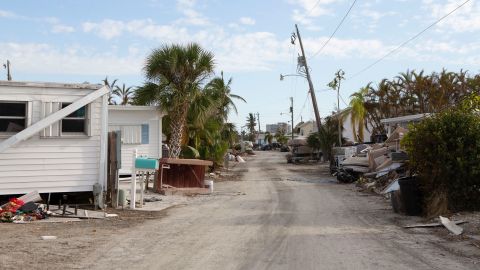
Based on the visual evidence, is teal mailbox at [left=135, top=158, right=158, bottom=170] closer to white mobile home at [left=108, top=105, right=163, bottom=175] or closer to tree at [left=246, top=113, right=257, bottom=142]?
white mobile home at [left=108, top=105, right=163, bottom=175]

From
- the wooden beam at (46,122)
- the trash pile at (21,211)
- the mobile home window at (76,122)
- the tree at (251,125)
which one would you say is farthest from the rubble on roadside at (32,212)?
the tree at (251,125)

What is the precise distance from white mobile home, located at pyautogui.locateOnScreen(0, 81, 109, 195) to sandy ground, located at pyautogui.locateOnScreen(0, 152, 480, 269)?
6.00ft

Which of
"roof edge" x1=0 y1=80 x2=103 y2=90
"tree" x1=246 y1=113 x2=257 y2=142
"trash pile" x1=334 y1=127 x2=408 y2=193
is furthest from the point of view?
"tree" x1=246 y1=113 x2=257 y2=142

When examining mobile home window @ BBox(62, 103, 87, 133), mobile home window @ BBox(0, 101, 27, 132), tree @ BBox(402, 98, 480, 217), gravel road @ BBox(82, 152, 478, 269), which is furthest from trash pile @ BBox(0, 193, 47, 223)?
tree @ BBox(402, 98, 480, 217)

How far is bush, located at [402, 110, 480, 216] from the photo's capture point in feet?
38.7

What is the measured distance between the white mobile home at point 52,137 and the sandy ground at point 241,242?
1829 millimetres

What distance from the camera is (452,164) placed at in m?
11.9

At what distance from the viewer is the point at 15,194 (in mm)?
12539

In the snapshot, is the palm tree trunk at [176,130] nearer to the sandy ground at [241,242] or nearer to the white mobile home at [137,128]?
the white mobile home at [137,128]

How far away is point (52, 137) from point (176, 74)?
27.8 ft

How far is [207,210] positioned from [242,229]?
3.47 meters

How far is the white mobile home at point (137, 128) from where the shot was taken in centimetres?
2239

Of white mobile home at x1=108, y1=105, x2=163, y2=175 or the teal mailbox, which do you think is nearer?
the teal mailbox

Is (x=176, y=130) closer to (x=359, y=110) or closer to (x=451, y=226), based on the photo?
(x=451, y=226)
